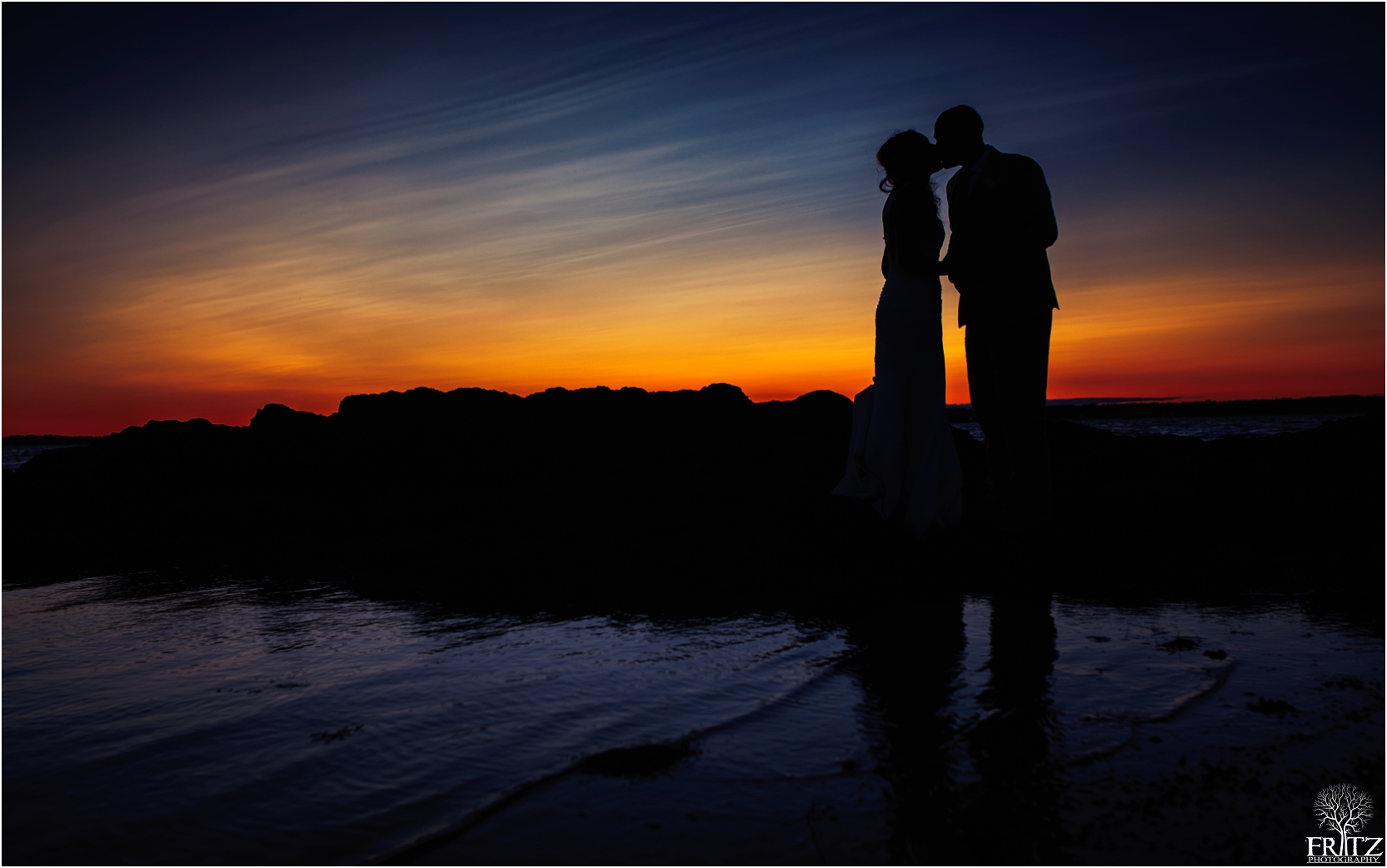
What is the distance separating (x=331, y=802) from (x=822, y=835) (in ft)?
3.19

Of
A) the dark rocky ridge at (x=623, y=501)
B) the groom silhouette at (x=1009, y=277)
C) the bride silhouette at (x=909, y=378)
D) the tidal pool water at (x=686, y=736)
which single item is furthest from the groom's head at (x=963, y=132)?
the tidal pool water at (x=686, y=736)

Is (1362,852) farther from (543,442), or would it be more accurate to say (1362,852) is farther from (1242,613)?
(543,442)

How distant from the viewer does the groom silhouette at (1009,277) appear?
430 cm

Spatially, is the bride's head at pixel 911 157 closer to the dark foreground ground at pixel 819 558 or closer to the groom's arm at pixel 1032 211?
the groom's arm at pixel 1032 211

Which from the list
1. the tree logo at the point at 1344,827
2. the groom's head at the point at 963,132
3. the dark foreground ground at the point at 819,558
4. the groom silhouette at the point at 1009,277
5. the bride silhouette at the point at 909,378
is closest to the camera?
the tree logo at the point at 1344,827

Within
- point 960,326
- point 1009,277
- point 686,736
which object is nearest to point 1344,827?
point 686,736

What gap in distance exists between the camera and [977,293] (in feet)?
15.0

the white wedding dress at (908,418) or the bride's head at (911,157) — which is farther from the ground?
the bride's head at (911,157)

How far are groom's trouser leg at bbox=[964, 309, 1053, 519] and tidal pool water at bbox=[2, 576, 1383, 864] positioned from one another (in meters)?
1.54

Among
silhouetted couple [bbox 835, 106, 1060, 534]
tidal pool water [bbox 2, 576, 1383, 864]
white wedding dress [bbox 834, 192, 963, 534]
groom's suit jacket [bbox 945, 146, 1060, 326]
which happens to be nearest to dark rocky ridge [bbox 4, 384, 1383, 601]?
white wedding dress [bbox 834, 192, 963, 534]

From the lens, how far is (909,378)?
495cm

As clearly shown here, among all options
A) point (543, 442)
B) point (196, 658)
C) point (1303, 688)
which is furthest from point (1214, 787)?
point (543, 442)

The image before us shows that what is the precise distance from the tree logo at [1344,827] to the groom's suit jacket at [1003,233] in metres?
3.20

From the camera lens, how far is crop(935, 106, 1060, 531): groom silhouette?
14.1ft
